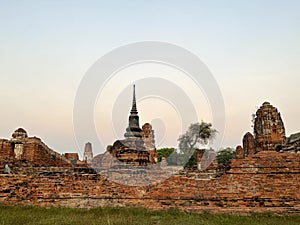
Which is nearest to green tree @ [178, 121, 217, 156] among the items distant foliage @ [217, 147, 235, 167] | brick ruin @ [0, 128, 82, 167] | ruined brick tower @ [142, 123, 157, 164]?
distant foliage @ [217, 147, 235, 167]

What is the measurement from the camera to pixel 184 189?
7789 mm

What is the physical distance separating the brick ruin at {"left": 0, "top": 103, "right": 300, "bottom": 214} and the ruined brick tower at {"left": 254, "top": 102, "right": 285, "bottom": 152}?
8.31 feet

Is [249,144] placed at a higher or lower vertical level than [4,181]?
higher

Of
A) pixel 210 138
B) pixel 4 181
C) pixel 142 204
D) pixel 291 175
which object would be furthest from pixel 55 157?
pixel 210 138

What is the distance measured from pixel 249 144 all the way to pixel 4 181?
1059 centimetres

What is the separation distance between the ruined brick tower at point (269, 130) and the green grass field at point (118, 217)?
3.78 m

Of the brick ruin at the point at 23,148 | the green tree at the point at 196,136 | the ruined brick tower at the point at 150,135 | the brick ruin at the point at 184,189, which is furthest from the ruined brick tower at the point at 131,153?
the green tree at the point at 196,136

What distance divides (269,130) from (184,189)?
4.58 metres

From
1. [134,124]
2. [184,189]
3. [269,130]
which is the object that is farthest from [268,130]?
[134,124]

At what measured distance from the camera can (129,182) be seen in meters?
8.27

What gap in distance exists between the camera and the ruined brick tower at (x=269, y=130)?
10.5 m

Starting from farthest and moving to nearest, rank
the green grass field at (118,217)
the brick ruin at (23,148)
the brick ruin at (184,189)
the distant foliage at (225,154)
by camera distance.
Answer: the distant foliage at (225,154), the brick ruin at (23,148), the brick ruin at (184,189), the green grass field at (118,217)

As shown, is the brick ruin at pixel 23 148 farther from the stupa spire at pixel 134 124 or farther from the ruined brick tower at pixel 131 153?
the stupa spire at pixel 134 124

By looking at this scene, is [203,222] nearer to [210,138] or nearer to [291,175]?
[291,175]
